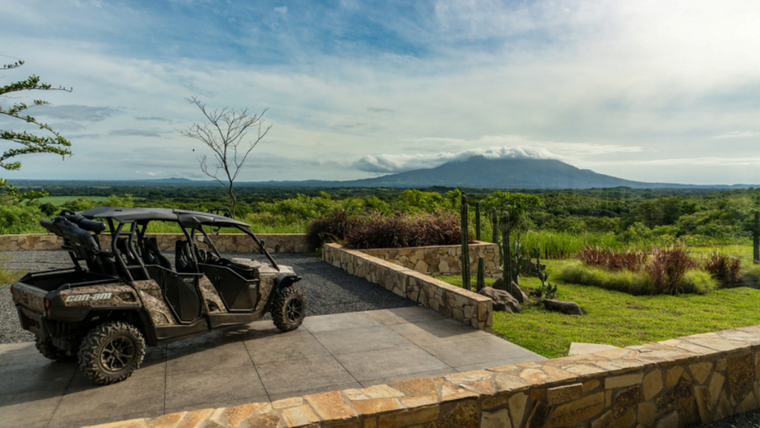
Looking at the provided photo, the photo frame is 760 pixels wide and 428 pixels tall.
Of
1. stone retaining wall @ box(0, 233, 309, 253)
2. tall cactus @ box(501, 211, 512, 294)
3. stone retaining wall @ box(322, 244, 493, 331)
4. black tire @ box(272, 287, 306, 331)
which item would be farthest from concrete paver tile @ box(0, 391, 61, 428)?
stone retaining wall @ box(0, 233, 309, 253)

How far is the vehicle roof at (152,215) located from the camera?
484cm

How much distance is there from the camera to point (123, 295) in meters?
4.64

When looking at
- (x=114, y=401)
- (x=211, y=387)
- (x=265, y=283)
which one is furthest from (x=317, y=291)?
(x=114, y=401)

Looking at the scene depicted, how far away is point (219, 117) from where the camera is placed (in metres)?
18.8

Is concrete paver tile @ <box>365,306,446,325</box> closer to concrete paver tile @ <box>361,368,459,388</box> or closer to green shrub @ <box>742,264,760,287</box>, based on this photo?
concrete paver tile @ <box>361,368,459,388</box>

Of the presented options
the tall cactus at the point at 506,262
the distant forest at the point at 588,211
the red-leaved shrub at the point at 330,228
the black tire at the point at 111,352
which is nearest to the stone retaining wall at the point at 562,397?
the black tire at the point at 111,352

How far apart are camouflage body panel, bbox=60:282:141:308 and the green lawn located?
4630 millimetres

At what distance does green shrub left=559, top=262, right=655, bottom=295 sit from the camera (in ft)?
32.7

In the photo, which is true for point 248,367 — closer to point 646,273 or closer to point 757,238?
point 646,273

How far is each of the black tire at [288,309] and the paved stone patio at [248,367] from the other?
0.16m

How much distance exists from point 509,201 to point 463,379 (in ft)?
49.4

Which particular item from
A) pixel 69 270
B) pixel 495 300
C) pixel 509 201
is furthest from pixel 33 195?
pixel 509 201

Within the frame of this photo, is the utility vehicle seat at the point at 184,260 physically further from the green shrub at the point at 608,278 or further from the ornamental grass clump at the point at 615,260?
the ornamental grass clump at the point at 615,260

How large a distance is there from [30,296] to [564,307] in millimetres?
7690
